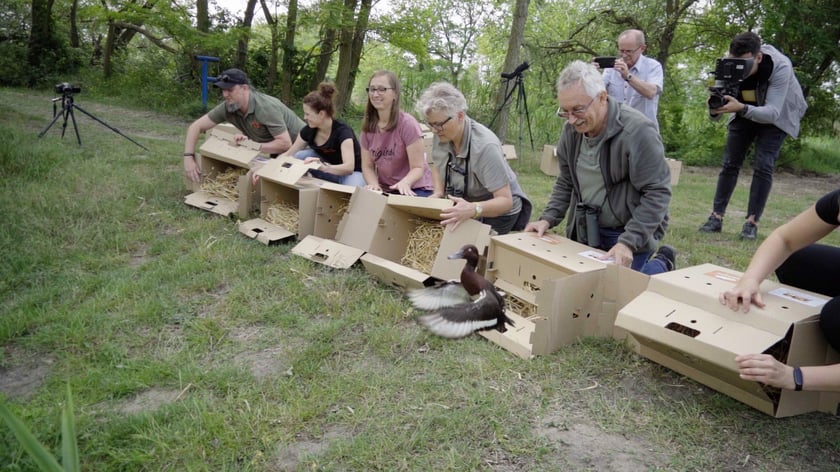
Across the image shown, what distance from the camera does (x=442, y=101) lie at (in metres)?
3.23

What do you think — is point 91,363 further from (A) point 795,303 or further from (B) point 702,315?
(A) point 795,303

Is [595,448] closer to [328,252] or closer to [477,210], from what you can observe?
[477,210]

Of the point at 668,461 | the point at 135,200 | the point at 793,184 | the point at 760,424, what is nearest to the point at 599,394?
the point at 668,461

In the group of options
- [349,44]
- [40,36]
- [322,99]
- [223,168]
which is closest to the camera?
[322,99]

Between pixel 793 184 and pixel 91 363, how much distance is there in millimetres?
9895

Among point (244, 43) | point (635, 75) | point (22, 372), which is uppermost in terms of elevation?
point (244, 43)

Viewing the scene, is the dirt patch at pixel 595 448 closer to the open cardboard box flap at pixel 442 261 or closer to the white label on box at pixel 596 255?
the white label on box at pixel 596 255

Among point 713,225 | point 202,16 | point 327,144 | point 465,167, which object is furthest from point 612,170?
point 202,16

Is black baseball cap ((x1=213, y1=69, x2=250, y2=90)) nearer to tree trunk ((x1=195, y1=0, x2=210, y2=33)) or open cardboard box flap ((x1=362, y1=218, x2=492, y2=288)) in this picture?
open cardboard box flap ((x1=362, y1=218, x2=492, y2=288))

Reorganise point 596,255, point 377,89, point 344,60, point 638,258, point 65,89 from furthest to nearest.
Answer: point 344,60 → point 65,89 → point 377,89 → point 638,258 → point 596,255

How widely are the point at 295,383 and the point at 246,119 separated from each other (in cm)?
337

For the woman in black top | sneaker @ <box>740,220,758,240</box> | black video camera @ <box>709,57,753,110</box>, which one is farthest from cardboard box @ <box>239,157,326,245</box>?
sneaker @ <box>740,220,758,240</box>

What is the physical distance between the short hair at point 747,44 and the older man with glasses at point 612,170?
2.29 metres

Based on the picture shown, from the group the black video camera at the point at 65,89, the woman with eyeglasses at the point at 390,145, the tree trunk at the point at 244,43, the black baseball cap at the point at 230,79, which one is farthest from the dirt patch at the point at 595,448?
the tree trunk at the point at 244,43
